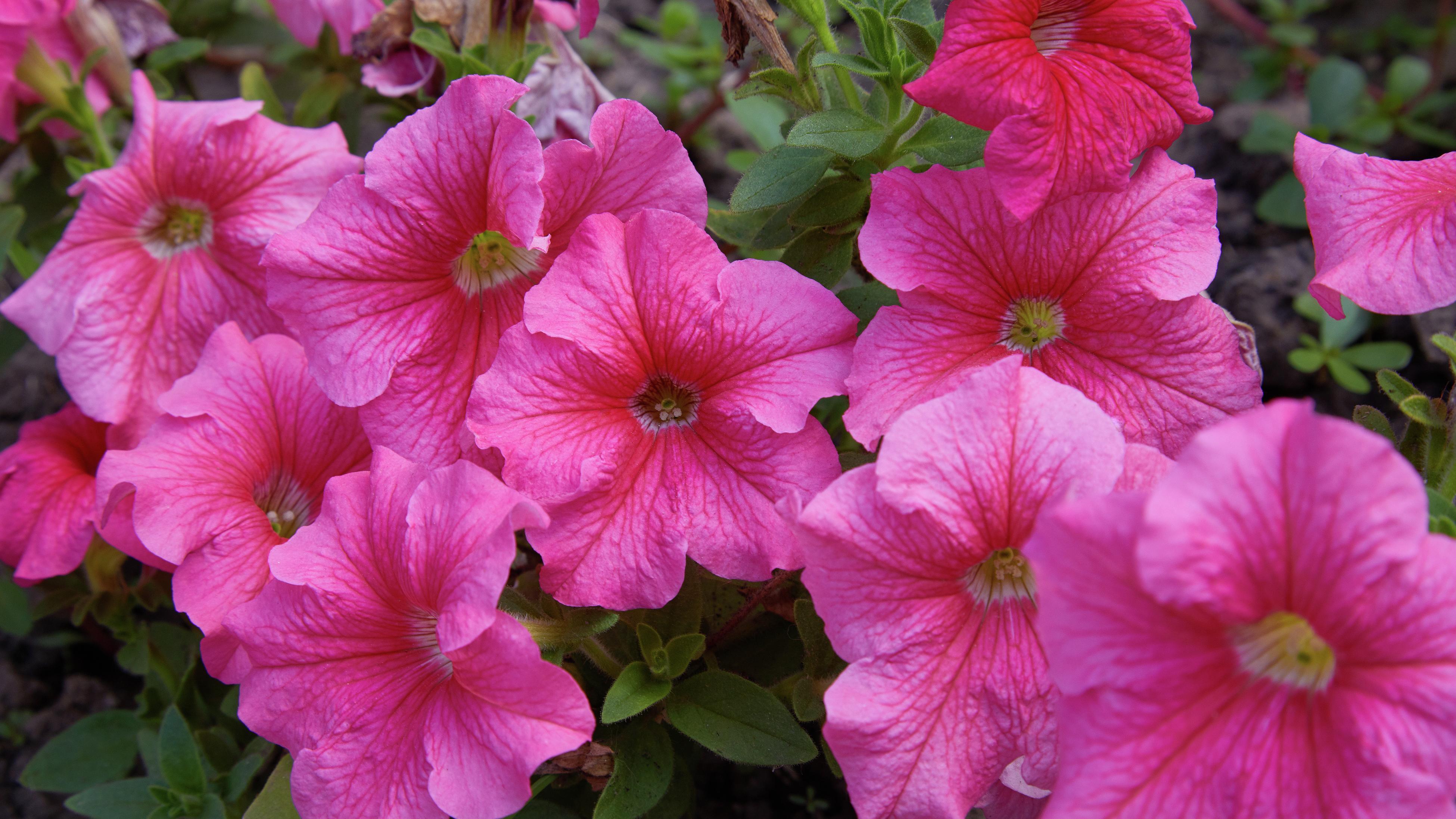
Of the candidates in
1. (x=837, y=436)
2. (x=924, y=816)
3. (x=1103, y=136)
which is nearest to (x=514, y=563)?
(x=837, y=436)

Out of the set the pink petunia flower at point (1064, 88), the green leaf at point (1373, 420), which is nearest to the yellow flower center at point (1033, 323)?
the pink petunia flower at point (1064, 88)

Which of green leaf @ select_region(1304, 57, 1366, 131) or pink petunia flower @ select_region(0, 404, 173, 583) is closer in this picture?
pink petunia flower @ select_region(0, 404, 173, 583)

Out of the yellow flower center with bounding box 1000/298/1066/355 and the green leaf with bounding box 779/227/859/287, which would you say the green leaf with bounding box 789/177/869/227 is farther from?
the yellow flower center with bounding box 1000/298/1066/355

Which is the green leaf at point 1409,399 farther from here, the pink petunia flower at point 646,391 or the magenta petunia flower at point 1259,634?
the pink petunia flower at point 646,391

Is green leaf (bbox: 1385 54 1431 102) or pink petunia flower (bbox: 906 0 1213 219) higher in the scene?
pink petunia flower (bbox: 906 0 1213 219)

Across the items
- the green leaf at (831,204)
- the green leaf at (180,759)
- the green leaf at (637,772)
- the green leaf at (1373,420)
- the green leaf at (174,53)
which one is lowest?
the green leaf at (180,759)

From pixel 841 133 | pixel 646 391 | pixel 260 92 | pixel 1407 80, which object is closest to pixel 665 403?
pixel 646 391

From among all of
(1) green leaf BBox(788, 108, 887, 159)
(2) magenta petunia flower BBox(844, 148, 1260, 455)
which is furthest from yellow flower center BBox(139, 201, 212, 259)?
(2) magenta petunia flower BBox(844, 148, 1260, 455)
